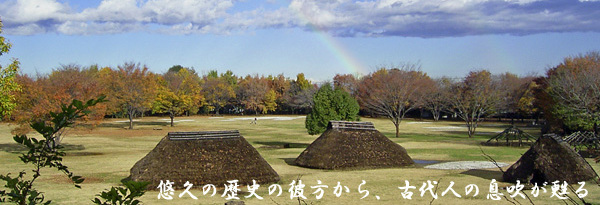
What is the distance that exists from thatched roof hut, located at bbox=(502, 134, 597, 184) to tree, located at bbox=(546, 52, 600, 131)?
20.4m

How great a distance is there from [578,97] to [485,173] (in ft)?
71.7

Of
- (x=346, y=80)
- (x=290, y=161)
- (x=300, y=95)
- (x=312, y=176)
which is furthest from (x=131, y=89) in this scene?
(x=346, y=80)

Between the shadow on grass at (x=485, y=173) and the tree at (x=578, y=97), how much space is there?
1868cm

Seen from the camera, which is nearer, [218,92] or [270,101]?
[218,92]

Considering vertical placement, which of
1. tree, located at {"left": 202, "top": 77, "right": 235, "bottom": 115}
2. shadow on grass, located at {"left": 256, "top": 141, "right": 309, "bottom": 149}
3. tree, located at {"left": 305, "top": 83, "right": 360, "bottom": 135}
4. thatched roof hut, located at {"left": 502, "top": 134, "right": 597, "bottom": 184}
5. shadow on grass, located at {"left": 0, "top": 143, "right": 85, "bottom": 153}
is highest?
tree, located at {"left": 202, "top": 77, "right": 235, "bottom": 115}

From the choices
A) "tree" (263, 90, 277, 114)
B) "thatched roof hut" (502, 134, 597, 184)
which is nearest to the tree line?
"tree" (263, 90, 277, 114)

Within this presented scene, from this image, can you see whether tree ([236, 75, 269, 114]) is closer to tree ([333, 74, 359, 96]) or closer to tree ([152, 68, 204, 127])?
tree ([333, 74, 359, 96])

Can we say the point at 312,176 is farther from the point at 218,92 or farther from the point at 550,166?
the point at 218,92

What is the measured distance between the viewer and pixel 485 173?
77.7 ft

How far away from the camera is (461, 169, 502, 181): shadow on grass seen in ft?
73.6

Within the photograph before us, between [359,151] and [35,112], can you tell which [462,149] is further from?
[35,112]

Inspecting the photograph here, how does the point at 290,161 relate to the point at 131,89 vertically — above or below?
below

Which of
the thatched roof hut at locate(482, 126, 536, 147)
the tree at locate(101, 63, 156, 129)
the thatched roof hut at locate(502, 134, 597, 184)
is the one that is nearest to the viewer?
the thatched roof hut at locate(502, 134, 597, 184)

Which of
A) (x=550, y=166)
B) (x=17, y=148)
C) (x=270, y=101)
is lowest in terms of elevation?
(x=17, y=148)
